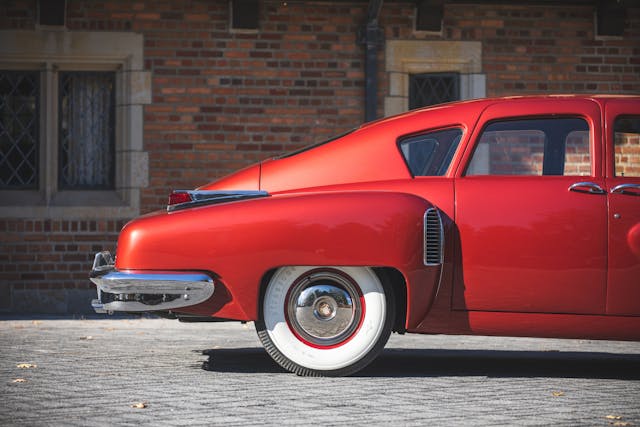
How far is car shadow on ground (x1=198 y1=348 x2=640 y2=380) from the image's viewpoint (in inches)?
249

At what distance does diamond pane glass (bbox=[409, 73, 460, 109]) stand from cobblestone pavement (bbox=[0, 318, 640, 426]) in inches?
157

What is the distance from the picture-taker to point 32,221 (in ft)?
36.4

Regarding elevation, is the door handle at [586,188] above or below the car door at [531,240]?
above

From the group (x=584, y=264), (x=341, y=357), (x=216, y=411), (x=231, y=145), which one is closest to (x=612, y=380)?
(x=584, y=264)

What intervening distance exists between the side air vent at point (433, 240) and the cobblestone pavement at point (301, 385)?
69cm

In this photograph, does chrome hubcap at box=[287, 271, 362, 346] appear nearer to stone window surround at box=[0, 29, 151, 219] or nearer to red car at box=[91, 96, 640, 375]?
red car at box=[91, 96, 640, 375]

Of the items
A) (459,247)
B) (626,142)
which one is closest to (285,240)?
(459,247)

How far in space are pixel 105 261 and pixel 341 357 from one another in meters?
1.55

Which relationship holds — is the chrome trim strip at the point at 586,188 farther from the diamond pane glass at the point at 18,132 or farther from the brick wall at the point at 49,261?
the diamond pane glass at the point at 18,132

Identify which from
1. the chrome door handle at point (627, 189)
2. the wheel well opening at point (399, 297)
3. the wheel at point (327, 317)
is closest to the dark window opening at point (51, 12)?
the wheel at point (327, 317)

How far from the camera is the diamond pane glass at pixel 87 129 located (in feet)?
37.6

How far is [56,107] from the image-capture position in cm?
1134

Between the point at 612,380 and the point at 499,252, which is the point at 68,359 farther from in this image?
the point at 612,380

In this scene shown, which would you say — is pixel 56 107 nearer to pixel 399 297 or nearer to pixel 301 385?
pixel 399 297
